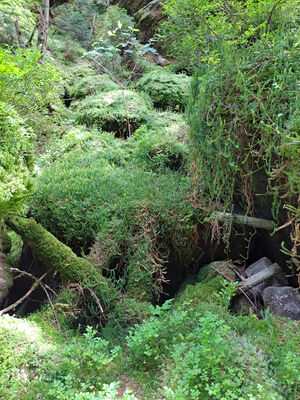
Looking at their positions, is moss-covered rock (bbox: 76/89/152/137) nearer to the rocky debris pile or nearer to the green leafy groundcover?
the rocky debris pile

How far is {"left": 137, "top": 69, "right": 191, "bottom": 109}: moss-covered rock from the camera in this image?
895cm

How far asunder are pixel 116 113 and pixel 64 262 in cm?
489

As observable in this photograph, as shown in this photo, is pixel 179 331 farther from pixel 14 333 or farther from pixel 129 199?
pixel 129 199

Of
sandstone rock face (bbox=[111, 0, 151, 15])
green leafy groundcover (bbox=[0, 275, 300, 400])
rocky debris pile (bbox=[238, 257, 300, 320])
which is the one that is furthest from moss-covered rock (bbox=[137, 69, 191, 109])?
green leafy groundcover (bbox=[0, 275, 300, 400])

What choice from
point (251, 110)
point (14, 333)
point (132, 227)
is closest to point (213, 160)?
point (251, 110)

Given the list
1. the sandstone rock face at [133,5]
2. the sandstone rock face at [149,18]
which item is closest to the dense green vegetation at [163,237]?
the sandstone rock face at [149,18]

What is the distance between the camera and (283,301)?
3.58 metres

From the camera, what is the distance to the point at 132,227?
4.16 metres

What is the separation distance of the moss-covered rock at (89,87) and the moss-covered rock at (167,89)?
1123 millimetres

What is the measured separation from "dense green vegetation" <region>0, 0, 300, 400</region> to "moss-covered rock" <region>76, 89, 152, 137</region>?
178 centimetres

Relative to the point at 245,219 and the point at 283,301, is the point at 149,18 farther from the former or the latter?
the point at 283,301

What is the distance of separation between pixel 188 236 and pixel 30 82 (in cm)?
298

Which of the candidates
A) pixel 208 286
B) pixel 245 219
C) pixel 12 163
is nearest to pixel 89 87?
pixel 12 163

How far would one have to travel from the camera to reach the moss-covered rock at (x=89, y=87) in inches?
364
